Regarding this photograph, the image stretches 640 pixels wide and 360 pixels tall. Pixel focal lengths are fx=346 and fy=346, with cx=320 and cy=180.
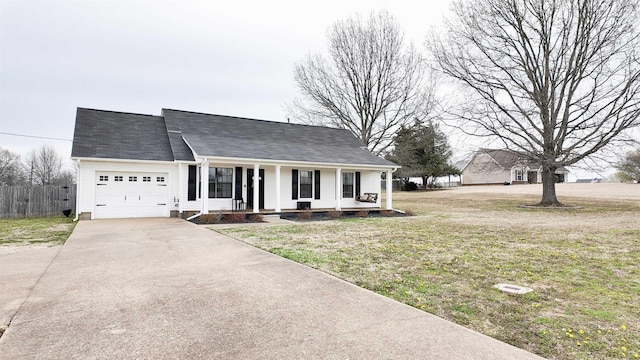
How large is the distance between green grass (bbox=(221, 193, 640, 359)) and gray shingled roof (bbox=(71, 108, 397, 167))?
6016 mm

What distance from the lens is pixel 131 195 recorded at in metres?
14.7

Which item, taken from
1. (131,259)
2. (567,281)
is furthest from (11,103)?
(567,281)

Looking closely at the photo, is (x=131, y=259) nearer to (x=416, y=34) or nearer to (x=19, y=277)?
(x=19, y=277)

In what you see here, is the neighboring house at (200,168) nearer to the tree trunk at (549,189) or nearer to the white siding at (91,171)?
the white siding at (91,171)

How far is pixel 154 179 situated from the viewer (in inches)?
593

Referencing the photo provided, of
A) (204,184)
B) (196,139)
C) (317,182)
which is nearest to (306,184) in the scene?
(317,182)

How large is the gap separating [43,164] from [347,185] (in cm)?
4559

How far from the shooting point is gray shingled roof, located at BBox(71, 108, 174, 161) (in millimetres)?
14145

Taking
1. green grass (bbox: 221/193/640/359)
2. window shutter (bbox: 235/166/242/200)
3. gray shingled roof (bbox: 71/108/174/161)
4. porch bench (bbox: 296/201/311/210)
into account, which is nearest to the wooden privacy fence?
Answer: gray shingled roof (bbox: 71/108/174/161)

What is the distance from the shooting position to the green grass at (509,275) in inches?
129

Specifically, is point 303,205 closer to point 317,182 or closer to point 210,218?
point 317,182

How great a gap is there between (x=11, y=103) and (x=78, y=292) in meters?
26.3

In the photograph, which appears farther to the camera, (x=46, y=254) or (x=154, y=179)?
(x=154, y=179)

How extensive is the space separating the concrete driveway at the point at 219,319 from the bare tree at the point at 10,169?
44.4 m
